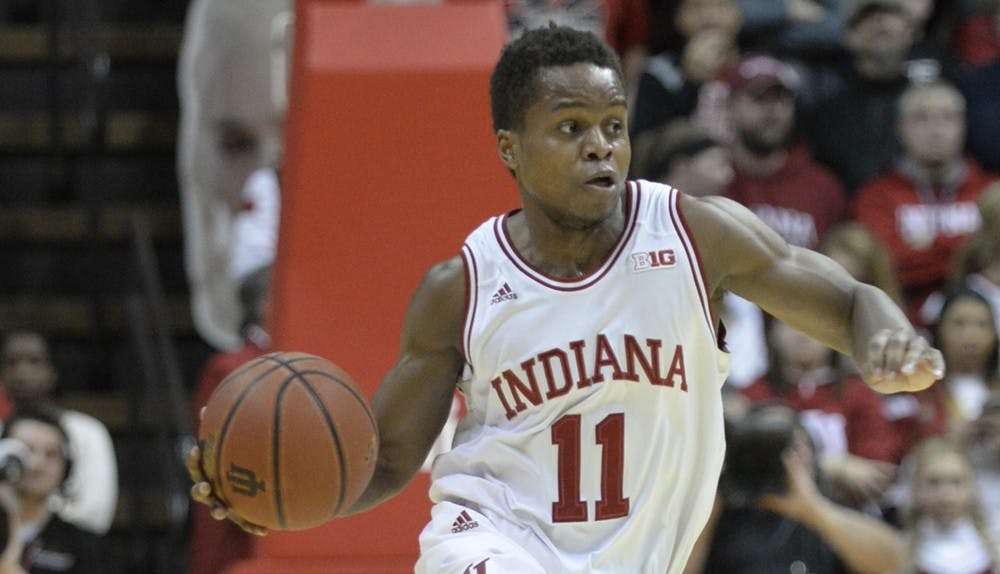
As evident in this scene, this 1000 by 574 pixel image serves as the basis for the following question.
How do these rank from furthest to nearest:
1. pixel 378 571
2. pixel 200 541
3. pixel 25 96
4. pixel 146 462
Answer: pixel 25 96 < pixel 146 462 < pixel 200 541 < pixel 378 571

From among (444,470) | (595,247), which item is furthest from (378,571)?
(595,247)

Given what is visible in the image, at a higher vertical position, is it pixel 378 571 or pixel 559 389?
pixel 559 389

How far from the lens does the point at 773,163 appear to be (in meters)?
7.75

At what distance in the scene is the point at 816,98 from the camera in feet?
26.9

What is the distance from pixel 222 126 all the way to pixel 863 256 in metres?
3.26

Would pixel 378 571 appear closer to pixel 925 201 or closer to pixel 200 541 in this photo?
pixel 200 541

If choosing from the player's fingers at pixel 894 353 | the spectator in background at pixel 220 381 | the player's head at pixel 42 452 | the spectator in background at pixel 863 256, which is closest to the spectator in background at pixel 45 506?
the player's head at pixel 42 452

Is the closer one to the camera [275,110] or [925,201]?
[925,201]

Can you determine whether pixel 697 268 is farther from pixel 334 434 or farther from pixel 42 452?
pixel 42 452

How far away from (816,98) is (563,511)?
4.67 metres

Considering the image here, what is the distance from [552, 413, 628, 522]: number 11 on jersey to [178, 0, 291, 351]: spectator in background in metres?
4.80

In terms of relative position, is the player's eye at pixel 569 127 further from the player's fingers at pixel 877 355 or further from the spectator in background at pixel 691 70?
the spectator in background at pixel 691 70

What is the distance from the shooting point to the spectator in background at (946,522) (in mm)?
6266

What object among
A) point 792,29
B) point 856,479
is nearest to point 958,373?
point 856,479
